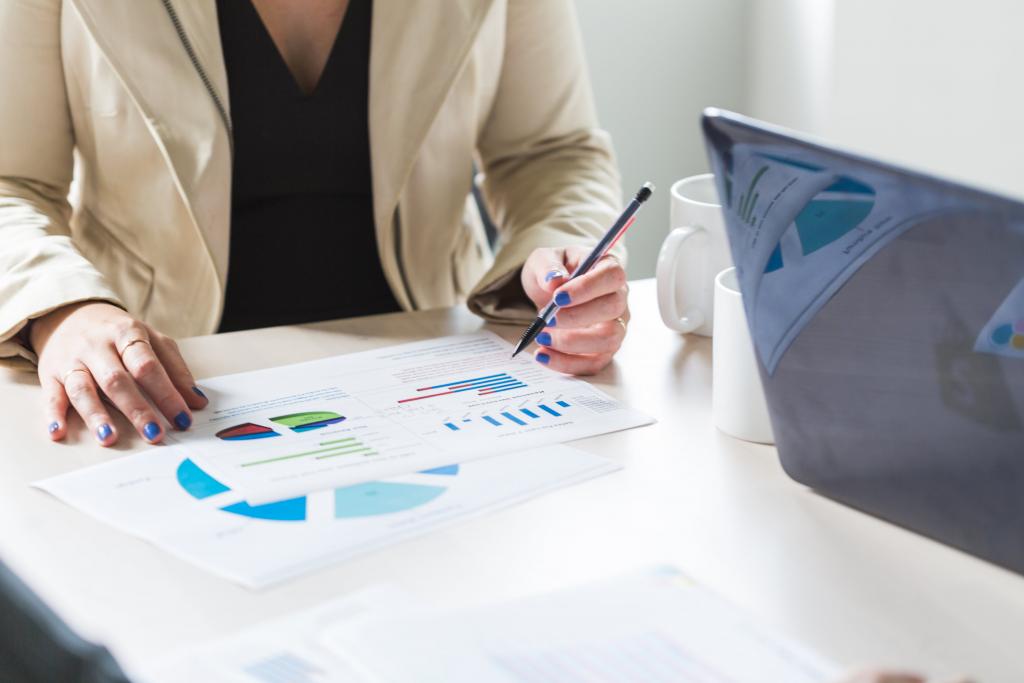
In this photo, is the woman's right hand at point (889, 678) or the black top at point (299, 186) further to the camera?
the black top at point (299, 186)

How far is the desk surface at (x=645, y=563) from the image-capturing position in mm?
615

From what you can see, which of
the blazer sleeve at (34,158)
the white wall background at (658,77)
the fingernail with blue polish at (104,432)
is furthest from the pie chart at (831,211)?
the white wall background at (658,77)

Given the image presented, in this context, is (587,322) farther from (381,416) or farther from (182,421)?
(182,421)

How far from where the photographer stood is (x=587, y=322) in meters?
1.00

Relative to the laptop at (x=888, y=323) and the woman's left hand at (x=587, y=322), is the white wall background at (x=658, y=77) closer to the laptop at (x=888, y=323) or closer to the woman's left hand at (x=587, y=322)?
the woman's left hand at (x=587, y=322)

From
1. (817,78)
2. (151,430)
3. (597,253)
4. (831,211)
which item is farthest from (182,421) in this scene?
(817,78)

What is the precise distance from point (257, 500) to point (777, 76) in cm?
198

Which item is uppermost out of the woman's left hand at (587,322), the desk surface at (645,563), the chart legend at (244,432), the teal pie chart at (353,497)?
the woman's left hand at (587,322)

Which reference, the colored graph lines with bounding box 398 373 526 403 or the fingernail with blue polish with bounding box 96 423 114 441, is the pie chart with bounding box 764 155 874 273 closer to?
the colored graph lines with bounding box 398 373 526 403

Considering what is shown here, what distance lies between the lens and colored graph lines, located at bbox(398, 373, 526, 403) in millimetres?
938

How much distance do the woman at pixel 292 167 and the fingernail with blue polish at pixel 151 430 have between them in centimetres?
12

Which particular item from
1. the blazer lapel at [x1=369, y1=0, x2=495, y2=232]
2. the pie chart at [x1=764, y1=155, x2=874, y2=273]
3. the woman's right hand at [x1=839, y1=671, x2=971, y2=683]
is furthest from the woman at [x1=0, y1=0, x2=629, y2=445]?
the woman's right hand at [x1=839, y1=671, x2=971, y2=683]

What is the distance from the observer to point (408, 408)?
909mm

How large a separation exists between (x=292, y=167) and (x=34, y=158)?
29cm
